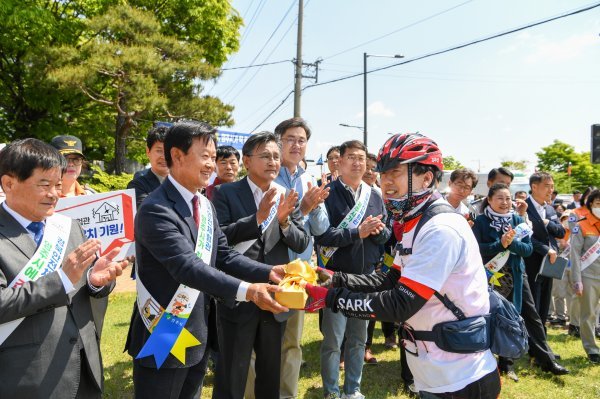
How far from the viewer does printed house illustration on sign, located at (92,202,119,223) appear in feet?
12.8

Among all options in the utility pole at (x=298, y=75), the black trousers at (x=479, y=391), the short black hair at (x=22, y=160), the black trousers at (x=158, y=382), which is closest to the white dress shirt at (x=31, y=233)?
the short black hair at (x=22, y=160)

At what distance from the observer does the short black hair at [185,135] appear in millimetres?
2812

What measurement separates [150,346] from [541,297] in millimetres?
5998

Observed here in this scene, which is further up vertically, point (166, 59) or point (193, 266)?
point (166, 59)

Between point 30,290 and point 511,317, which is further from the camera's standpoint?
point 511,317

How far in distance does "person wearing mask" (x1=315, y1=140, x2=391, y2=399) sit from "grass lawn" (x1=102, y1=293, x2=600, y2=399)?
45cm

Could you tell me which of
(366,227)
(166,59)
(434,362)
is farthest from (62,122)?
(434,362)

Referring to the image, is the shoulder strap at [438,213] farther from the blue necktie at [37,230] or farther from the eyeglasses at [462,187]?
the eyeglasses at [462,187]

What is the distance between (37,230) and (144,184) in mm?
1918

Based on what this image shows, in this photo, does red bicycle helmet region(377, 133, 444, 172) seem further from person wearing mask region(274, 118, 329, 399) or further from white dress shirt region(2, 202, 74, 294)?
white dress shirt region(2, 202, 74, 294)

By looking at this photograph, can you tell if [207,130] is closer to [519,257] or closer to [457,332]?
[457,332]

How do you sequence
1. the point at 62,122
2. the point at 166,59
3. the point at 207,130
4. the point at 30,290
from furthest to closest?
the point at 62,122 → the point at 166,59 → the point at 207,130 → the point at 30,290

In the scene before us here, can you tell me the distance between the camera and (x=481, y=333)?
244 cm

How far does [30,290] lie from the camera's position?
2.24 m
